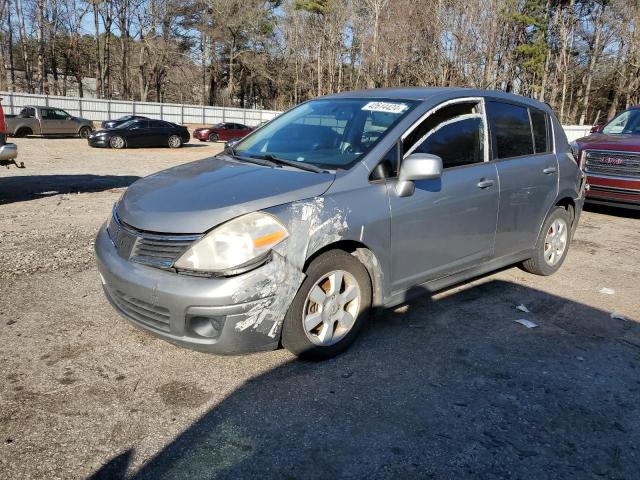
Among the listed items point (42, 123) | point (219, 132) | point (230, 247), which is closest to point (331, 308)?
point (230, 247)

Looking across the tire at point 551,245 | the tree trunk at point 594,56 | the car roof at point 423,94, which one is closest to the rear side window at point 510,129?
the car roof at point 423,94

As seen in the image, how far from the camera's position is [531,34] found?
134 feet

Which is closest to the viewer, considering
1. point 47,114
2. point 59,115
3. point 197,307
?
point 197,307

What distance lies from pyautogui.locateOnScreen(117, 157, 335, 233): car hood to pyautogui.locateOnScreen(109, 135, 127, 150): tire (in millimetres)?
18869

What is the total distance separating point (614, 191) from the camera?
825 cm

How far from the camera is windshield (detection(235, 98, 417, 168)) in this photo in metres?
3.62

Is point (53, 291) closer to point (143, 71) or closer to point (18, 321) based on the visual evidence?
point (18, 321)

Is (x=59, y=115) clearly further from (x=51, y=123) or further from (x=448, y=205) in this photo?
(x=448, y=205)

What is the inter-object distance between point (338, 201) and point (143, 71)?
53631 millimetres

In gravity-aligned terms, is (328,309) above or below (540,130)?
below

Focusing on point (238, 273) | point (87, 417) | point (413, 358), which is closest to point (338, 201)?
point (238, 273)

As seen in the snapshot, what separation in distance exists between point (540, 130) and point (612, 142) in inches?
172

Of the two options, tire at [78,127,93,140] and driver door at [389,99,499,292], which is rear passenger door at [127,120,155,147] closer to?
tire at [78,127,93,140]

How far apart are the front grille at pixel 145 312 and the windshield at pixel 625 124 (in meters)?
8.71
